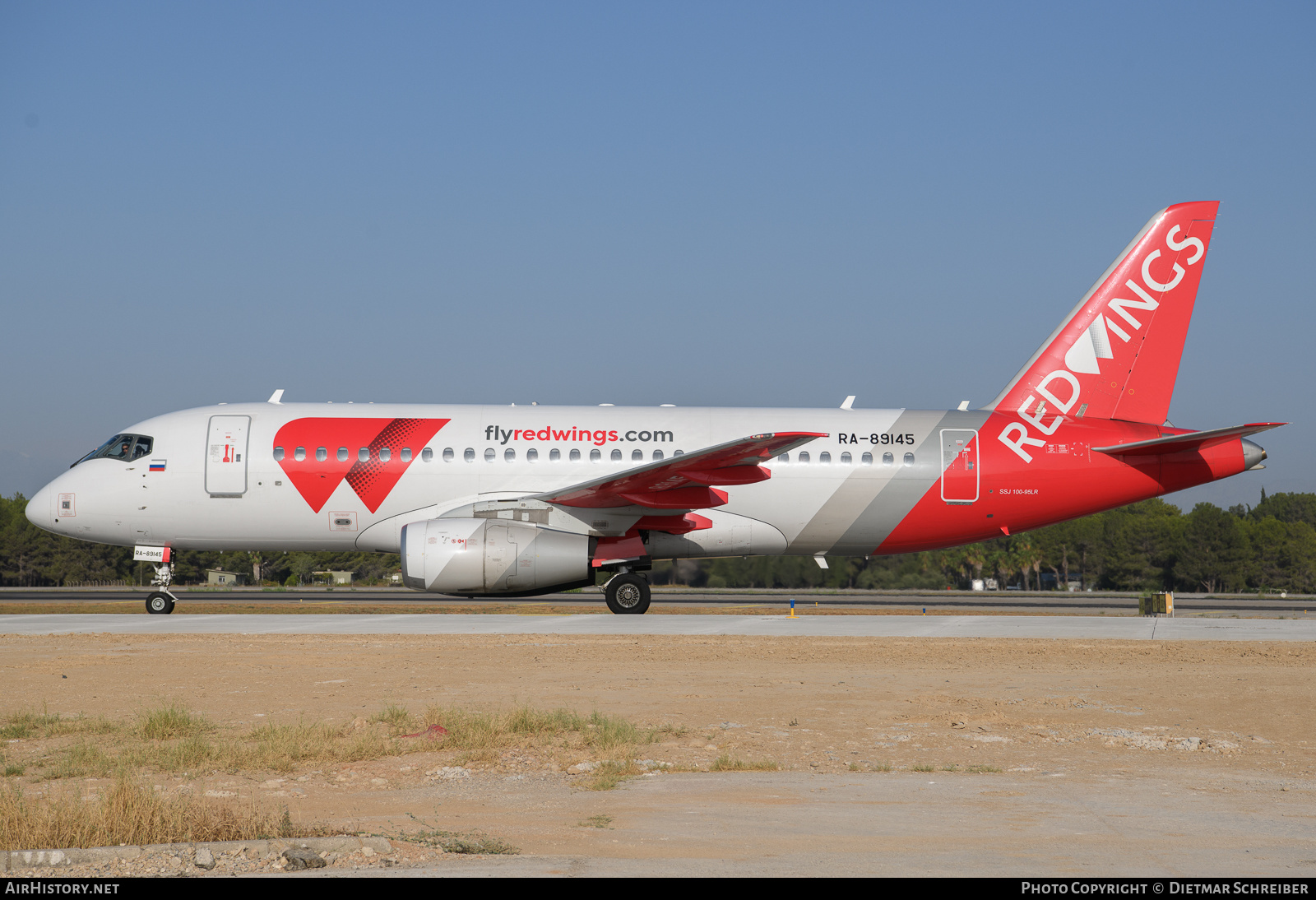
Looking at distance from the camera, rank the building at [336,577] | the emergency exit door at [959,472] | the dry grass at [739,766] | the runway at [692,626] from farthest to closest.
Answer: the building at [336,577]
the emergency exit door at [959,472]
the runway at [692,626]
the dry grass at [739,766]

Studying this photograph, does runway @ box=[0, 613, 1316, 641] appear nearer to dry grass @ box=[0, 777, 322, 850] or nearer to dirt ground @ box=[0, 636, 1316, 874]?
dirt ground @ box=[0, 636, 1316, 874]

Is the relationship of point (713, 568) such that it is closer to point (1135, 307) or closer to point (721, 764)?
point (1135, 307)

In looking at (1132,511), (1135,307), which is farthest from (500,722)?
(1132,511)

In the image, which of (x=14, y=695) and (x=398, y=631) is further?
(x=398, y=631)

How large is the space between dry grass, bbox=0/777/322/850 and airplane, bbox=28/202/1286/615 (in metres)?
14.2

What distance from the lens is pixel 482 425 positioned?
72.7 ft

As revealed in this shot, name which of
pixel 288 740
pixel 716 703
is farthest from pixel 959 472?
pixel 288 740

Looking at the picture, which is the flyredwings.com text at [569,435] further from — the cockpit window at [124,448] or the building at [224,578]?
the building at [224,578]

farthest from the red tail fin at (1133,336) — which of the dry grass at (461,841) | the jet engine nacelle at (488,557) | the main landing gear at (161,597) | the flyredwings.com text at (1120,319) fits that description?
the dry grass at (461,841)

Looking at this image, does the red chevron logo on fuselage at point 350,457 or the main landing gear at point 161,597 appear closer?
the red chevron logo on fuselage at point 350,457

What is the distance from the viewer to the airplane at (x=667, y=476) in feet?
70.5

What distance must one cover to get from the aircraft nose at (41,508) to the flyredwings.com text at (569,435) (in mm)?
8723
